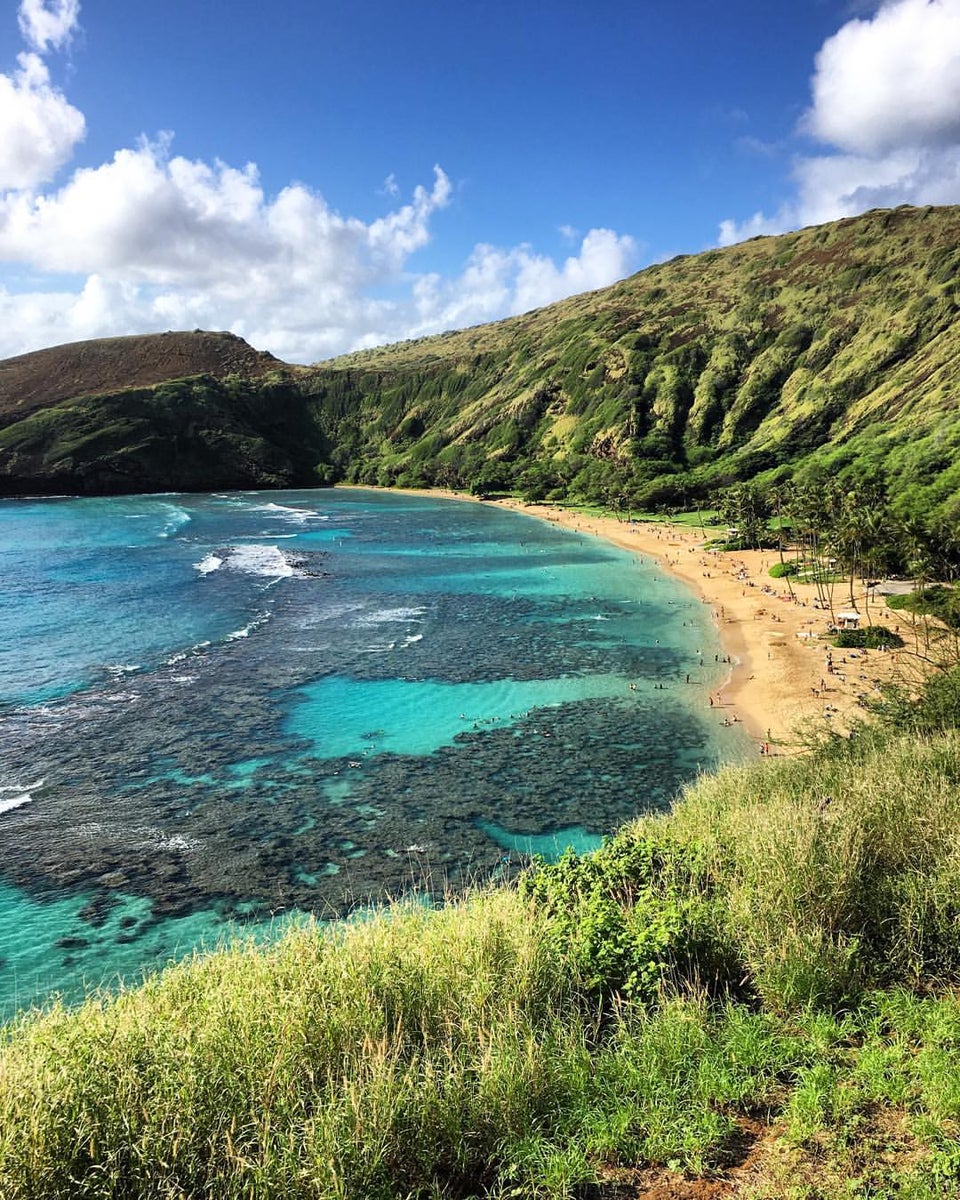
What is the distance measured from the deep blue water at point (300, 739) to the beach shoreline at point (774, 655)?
8.09 ft

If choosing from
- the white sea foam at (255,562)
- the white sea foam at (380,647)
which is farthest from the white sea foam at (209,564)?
the white sea foam at (380,647)

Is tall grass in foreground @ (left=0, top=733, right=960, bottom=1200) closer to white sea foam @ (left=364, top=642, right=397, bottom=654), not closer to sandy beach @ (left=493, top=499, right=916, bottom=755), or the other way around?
sandy beach @ (left=493, top=499, right=916, bottom=755)

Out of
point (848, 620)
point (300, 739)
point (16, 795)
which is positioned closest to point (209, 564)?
point (300, 739)

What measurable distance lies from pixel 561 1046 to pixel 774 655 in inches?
1837

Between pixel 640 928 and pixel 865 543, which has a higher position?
pixel 865 543

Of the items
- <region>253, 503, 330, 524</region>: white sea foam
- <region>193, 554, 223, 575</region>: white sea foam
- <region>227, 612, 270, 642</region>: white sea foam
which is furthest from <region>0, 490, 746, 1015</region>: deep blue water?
<region>253, 503, 330, 524</region>: white sea foam

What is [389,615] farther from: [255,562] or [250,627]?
[255,562]

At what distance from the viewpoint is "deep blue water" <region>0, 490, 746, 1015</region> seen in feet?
86.3

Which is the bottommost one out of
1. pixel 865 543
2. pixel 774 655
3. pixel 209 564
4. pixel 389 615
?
pixel 774 655

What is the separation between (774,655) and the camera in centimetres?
5262

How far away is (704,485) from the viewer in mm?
146000

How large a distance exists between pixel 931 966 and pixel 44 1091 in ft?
42.5

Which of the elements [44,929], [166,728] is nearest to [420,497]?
[166,728]

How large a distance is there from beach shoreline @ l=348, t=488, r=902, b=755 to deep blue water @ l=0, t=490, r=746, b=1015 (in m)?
2.47
